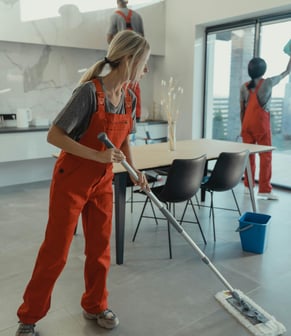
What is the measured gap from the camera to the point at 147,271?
2627 millimetres

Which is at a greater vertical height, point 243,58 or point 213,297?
point 243,58

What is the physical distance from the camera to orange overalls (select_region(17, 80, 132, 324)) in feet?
5.57

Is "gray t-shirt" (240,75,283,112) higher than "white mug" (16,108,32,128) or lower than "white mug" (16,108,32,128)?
higher

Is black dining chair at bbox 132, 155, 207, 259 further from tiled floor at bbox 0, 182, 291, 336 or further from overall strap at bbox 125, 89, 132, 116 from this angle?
overall strap at bbox 125, 89, 132, 116

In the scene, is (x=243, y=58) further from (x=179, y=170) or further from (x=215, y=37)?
(x=179, y=170)

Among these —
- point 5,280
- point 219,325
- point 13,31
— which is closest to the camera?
point 219,325

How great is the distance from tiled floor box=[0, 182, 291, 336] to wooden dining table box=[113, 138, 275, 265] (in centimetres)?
31

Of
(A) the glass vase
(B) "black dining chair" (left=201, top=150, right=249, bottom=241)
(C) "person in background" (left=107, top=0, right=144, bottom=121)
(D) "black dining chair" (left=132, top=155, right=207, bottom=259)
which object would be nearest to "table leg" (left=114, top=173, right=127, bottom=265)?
(D) "black dining chair" (left=132, top=155, right=207, bottom=259)

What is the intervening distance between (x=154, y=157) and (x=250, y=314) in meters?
1.54

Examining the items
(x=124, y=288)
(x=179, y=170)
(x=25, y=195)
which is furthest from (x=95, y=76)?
(x=25, y=195)

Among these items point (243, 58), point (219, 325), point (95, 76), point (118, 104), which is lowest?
point (219, 325)

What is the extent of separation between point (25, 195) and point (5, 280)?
219cm

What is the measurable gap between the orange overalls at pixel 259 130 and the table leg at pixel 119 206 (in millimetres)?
2220

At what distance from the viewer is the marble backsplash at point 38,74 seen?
4.76 m
